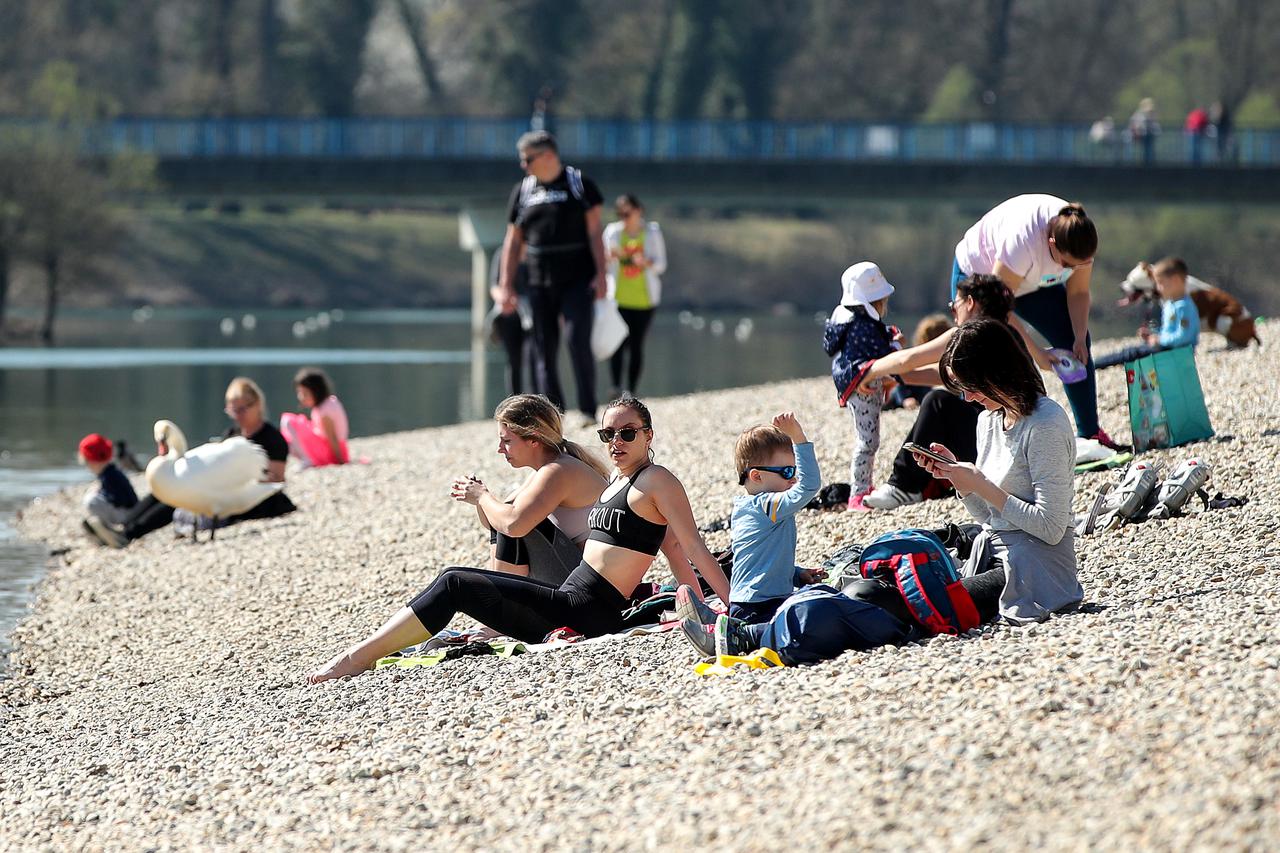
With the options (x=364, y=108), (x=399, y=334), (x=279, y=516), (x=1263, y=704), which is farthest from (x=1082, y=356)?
(x=364, y=108)

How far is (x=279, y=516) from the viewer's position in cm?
1189

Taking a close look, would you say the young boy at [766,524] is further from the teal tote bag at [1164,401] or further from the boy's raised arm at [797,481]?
the teal tote bag at [1164,401]

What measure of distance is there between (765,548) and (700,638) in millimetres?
466

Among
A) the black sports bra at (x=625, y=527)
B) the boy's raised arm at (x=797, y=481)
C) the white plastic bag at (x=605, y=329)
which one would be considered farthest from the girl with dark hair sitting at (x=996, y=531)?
the white plastic bag at (x=605, y=329)

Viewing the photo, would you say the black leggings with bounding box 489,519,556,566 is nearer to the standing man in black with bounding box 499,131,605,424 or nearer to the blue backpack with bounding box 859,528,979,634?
the blue backpack with bounding box 859,528,979,634

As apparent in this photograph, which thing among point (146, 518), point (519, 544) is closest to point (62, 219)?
point (146, 518)

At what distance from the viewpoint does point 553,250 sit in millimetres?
12430

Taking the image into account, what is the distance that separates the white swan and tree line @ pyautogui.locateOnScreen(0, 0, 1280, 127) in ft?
175

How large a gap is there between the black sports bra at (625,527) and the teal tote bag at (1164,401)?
3.16 meters

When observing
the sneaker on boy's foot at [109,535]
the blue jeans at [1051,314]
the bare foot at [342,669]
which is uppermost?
the blue jeans at [1051,314]

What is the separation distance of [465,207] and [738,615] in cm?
4116

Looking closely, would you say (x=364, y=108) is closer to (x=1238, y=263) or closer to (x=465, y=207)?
(x=465, y=207)

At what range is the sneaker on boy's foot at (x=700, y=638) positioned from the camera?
5.99 meters

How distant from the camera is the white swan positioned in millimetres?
11211
